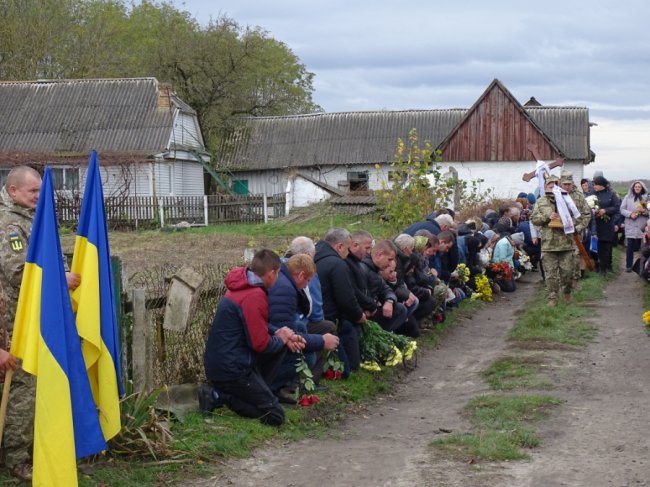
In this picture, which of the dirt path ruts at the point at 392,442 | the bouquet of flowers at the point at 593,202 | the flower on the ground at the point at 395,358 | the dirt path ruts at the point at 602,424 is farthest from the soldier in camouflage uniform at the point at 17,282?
the bouquet of flowers at the point at 593,202

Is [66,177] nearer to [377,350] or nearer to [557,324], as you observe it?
[557,324]

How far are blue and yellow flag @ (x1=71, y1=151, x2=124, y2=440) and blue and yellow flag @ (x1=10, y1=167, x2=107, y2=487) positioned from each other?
258 millimetres

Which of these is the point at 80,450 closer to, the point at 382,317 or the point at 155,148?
the point at 382,317

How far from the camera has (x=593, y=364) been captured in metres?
11.3

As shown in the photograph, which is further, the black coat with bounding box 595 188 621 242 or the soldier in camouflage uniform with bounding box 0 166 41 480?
the black coat with bounding box 595 188 621 242

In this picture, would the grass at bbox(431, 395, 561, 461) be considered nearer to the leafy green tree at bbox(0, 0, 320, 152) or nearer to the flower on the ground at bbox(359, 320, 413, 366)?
the flower on the ground at bbox(359, 320, 413, 366)

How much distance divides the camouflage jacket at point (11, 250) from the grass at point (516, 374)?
17.3ft

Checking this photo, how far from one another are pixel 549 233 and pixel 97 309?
34.1ft

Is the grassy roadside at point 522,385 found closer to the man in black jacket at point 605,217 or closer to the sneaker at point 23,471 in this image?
the man in black jacket at point 605,217

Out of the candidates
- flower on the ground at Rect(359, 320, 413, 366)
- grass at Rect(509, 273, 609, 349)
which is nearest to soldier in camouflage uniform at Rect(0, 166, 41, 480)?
flower on the ground at Rect(359, 320, 413, 366)

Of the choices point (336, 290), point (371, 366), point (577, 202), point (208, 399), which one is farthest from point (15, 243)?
point (577, 202)

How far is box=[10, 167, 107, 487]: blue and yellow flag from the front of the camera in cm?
598

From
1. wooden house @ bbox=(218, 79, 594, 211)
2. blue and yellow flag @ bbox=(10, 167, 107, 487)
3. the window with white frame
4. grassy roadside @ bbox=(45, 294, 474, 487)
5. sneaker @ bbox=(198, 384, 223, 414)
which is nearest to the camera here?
blue and yellow flag @ bbox=(10, 167, 107, 487)

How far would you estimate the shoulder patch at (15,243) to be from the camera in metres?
6.51
